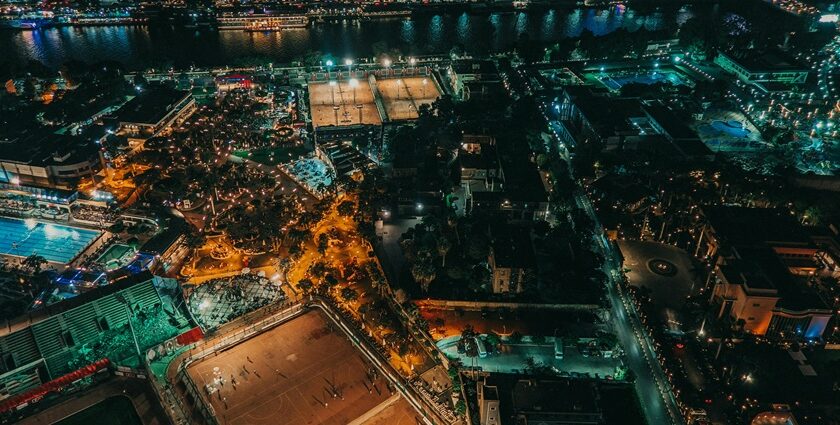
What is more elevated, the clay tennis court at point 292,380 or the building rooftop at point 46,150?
the building rooftop at point 46,150

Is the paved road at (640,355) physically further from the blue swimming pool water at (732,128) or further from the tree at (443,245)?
the blue swimming pool water at (732,128)

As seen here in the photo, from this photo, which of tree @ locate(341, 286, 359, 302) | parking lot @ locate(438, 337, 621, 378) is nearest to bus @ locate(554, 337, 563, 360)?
parking lot @ locate(438, 337, 621, 378)

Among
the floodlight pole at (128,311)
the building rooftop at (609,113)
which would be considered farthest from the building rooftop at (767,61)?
the floodlight pole at (128,311)

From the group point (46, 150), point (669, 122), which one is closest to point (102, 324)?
point (46, 150)

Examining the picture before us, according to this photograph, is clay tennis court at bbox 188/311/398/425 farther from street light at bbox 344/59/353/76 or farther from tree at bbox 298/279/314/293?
street light at bbox 344/59/353/76

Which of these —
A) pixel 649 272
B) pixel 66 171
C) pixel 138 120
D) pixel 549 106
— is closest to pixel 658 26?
pixel 549 106

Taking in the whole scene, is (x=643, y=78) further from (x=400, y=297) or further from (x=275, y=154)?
(x=400, y=297)
